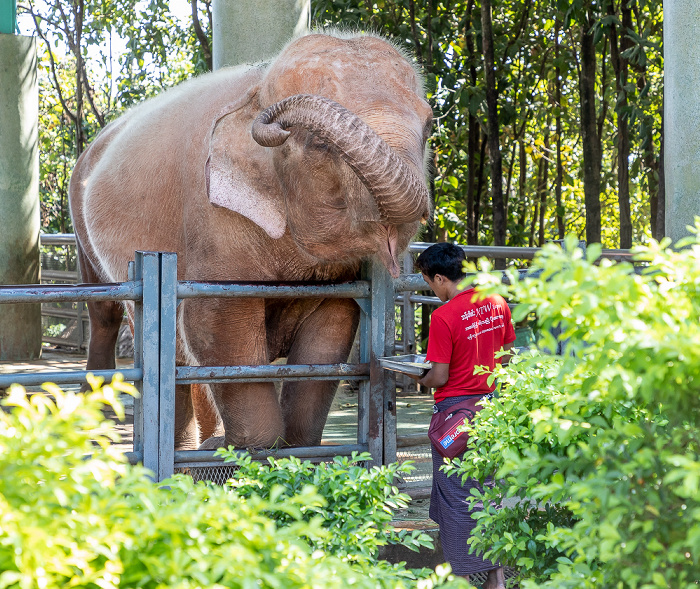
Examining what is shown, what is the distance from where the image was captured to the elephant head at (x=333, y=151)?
3.45m

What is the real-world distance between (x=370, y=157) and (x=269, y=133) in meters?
0.53

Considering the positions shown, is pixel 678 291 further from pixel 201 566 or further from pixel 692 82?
pixel 692 82

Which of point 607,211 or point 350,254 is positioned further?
point 607,211

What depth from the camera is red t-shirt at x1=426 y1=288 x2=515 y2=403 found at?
3.53 meters

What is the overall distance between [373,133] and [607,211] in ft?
47.8

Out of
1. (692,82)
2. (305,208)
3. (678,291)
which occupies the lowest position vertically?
(678,291)

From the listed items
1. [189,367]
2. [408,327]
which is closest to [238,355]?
[189,367]

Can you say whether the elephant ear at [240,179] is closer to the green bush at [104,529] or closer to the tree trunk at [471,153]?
the green bush at [104,529]

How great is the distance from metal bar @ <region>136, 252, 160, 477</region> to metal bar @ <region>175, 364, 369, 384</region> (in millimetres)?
152

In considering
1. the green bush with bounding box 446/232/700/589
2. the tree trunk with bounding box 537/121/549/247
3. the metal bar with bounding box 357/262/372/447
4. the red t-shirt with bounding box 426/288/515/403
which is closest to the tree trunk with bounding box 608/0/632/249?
the tree trunk with bounding box 537/121/549/247

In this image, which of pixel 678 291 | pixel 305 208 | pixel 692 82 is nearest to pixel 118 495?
pixel 678 291

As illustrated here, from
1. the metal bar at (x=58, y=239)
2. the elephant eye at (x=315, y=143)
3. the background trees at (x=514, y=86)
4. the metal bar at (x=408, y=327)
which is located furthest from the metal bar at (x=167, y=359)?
the metal bar at (x=58, y=239)

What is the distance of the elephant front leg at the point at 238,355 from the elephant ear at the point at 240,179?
39cm

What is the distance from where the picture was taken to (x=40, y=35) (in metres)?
14.4
